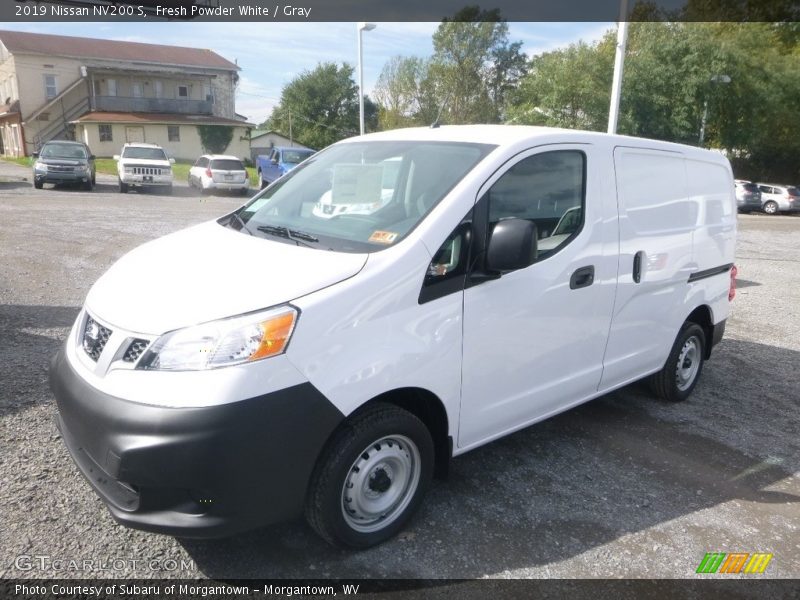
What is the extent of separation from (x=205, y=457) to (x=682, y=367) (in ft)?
13.4

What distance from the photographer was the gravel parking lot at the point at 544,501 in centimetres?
297

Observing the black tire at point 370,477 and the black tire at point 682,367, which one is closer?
the black tire at point 370,477

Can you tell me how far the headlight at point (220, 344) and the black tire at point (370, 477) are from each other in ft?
1.78

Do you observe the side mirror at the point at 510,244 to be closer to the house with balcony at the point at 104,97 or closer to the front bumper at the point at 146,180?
the front bumper at the point at 146,180

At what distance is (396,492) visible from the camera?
10.3ft

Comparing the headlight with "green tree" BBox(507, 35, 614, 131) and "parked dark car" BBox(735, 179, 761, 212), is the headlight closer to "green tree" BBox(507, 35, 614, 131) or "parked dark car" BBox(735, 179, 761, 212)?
"green tree" BBox(507, 35, 614, 131)

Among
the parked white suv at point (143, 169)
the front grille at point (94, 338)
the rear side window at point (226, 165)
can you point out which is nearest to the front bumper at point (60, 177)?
the parked white suv at point (143, 169)

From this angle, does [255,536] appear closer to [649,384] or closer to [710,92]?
[649,384]

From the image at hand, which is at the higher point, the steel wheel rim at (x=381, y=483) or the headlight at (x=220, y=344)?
the headlight at (x=220, y=344)

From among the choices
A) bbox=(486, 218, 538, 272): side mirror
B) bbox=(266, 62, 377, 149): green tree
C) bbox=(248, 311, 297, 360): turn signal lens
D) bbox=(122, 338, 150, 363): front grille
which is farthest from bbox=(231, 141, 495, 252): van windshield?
bbox=(266, 62, 377, 149): green tree

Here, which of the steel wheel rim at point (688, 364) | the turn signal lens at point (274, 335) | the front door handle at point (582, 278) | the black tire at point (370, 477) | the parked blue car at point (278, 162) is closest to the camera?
the turn signal lens at point (274, 335)

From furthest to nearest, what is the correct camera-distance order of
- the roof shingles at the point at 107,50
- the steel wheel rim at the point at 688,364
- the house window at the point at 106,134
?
the roof shingles at the point at 107,50 → the house window at the point at 106,134 → the steel wheel rim at the point at 688,364

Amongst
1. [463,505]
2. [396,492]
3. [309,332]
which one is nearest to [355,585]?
[396,492]

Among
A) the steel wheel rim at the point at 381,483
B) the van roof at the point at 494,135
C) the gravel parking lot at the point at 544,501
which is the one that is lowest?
the gravel parking lot at the point at 544,501
